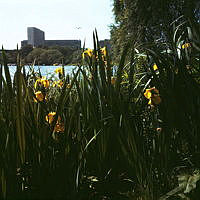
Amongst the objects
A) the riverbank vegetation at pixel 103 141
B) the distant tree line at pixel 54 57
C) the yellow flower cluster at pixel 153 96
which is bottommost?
the riverbank vegetation at pixel 103 141

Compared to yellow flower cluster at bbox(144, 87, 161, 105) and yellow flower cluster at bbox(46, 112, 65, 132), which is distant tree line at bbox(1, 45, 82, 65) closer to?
yellow flower cluster at bbox(46, 112, 65, 132)

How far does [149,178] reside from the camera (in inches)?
45.2

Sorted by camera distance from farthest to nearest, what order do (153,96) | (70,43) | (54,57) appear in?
(70,43) → (54,57) → (153,96)

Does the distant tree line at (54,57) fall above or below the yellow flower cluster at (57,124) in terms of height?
above

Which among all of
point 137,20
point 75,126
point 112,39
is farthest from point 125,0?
point 75,126

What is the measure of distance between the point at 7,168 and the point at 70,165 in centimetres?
25

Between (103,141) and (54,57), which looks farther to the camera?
(54,57)

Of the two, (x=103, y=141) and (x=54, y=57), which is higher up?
(x=54, y=57)

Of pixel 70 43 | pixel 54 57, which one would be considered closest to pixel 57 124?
pixel 54 57

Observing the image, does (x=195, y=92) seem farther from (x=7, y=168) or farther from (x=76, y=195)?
(x=7, y=168)

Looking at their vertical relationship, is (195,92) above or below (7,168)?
above

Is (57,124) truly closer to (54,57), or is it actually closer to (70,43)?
(54,57)

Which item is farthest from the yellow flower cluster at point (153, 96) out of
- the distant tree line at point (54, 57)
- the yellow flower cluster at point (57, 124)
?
the distant tree line at point (54, 57)

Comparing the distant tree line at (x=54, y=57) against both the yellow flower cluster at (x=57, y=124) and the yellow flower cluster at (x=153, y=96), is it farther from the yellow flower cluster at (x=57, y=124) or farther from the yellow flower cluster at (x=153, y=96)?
the yellow flower cluster at (x=153, y=96)
